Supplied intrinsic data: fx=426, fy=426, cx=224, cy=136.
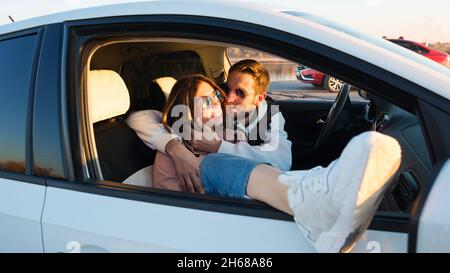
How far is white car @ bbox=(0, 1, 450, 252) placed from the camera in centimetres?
116

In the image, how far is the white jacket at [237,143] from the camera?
192cm

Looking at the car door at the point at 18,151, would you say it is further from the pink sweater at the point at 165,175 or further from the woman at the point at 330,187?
the woman at the point at 330,187

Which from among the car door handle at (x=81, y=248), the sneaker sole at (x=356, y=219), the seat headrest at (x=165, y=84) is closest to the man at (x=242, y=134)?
the seat headrest at (x=165, y=84)

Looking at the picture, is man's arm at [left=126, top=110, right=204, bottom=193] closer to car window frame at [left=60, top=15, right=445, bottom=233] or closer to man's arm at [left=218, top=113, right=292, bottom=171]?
man's arm at [left=218, top=113, right=292, bottom=171]

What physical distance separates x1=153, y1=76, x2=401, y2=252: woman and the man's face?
2.41 ft

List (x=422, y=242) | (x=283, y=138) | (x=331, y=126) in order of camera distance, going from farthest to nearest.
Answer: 1. (x=331, y=126)
2. (x=283, y=138)
3. (x=422, y=242)

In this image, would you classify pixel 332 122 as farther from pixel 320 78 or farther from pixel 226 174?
pixel 226 174

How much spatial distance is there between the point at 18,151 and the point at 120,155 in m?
0.48

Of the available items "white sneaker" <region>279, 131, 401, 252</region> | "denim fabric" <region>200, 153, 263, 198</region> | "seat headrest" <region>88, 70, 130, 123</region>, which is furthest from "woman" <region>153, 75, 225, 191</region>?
"white sneaker" <region>279, 131, 401, 252</region>

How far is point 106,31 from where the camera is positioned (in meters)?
1.53

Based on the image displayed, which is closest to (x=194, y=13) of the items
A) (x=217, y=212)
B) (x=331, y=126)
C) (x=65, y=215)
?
(x=217, y=212)

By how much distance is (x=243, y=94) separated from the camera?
7.18 ft
